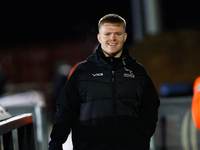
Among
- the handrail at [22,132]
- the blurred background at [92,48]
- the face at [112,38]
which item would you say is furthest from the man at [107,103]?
the blurred background at [92,48]

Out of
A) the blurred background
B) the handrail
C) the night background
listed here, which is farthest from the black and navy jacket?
the night background

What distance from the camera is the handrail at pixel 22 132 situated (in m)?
3.08

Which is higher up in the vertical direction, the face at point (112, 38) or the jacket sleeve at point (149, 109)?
the face at point (112, 38)

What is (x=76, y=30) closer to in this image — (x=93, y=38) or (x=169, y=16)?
(x=93, y=38)

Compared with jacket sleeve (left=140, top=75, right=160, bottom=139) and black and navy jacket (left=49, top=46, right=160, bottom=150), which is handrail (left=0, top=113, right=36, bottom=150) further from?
jacket sleeve (left=140, top=75, right=160, bottom=139)

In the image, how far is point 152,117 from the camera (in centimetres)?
299

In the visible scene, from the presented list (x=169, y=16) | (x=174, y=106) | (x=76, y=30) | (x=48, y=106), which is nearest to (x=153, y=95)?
(x=174, y=106)

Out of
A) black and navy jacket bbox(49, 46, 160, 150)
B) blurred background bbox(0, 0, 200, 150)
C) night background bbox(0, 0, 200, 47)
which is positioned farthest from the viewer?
night background bbox(0, 0, 200, 47)

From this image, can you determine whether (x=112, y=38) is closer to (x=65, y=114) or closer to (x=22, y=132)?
(x=65, y=114)

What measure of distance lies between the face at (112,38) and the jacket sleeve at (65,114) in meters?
0.37

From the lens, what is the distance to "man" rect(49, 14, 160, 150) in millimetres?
2834

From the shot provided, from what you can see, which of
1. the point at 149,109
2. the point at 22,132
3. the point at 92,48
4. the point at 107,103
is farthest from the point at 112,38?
the point at 92,48

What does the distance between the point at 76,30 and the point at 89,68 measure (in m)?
28.9

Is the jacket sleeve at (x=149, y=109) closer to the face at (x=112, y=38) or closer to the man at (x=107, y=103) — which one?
the man at (x=107, y=103)
